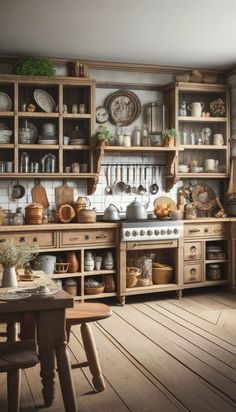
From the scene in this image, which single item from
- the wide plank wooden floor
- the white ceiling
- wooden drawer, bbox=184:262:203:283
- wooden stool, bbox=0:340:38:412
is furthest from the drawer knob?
wooden stool, bbox=0:340:38:412

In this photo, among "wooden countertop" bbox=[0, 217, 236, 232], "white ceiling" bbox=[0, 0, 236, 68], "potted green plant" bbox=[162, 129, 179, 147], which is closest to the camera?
"white ceiling" bbox=[0, 0, 236, 68]

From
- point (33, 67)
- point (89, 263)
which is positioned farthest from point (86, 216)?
point (33, 67)

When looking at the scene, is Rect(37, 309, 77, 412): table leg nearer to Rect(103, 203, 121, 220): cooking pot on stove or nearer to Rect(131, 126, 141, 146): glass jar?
Rect(103, 203, 121, 220): cooking pot on stove

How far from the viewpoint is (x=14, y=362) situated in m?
2.62

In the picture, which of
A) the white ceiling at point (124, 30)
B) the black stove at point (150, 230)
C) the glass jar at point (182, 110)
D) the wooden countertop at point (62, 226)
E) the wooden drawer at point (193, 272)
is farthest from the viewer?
the glass jar at point (182, 110)

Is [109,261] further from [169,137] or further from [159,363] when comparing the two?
[159,363]

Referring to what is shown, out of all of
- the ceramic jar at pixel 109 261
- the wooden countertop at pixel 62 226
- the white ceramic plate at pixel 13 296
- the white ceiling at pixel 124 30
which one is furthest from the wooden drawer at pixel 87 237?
the white ceramic plate at pixel 13 296

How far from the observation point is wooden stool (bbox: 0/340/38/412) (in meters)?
2.63

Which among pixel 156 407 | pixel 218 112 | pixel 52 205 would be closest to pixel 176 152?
pixel 218 112

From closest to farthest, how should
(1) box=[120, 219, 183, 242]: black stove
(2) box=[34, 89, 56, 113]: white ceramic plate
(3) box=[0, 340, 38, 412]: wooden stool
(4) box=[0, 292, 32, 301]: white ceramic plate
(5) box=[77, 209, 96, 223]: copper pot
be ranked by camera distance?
(3) box=[0, 340, 38, 412]: wooden stool
(4) box=[0, 292, 32, 301]: white ceramic plate
(1) box=[120, 219, 183, 242]: black stove
(5) box=[77, 209, 96, 223]: copper pot
(2) box=[34, 89, 56, 113]: white ceramic plate

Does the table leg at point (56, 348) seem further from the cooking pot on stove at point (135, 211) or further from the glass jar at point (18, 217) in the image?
the cooking pot on stove at point (135, 211)

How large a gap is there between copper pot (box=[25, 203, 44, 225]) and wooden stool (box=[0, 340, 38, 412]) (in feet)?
10.1

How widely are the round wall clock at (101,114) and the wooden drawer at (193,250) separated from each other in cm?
188

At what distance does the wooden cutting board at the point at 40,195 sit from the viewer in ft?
20.7
